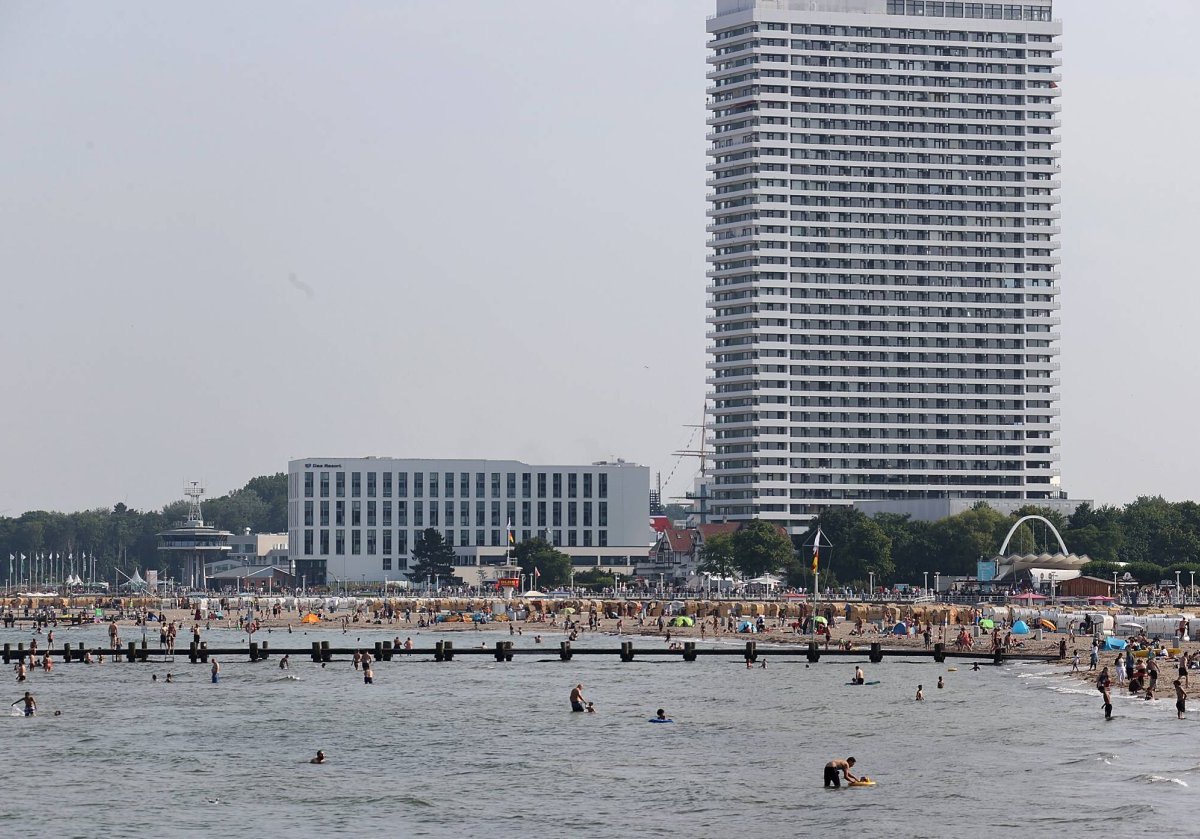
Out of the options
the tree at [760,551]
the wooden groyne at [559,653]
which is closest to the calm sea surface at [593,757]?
the wooden groyne at [559,653]

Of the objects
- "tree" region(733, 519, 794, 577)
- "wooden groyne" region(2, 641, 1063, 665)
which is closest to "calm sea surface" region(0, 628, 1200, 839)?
"wooden groyne" region(2, 641, 1063, 665)

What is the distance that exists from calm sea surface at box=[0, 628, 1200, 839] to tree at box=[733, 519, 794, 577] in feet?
314

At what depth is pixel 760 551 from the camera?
637 ft

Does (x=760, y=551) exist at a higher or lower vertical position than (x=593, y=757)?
higher

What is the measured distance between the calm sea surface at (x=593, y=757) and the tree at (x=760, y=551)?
9563cm

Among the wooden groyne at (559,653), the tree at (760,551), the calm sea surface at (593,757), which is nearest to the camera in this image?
the calm sea surface at (593,757)

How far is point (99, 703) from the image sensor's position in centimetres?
8500

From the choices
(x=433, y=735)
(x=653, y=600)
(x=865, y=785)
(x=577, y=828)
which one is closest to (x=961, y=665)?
(x=433, y=735)

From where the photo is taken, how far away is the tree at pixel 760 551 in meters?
195

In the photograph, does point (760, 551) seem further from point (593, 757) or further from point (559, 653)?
point (593, 757)

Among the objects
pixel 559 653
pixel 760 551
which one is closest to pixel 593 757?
pixel 559 653

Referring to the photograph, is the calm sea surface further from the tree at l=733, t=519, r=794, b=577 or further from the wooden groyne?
the tree at l=733, t=519, r=794, b=577

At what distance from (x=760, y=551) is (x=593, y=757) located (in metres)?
131

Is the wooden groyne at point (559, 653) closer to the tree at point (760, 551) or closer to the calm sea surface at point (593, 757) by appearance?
the calm sea surface at point (593, 757)
